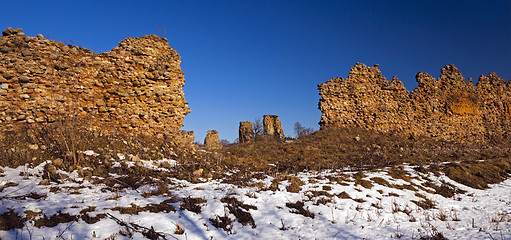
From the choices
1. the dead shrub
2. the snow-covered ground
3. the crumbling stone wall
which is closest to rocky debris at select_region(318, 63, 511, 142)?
the snow-covered ground

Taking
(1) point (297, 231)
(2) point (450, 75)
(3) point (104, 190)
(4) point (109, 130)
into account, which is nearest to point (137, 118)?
(4) point (109, 130)

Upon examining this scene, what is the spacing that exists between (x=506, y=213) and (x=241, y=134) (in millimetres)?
23898

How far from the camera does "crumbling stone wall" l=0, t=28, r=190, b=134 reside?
26.2 feet

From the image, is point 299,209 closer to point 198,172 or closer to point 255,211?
point 255,211

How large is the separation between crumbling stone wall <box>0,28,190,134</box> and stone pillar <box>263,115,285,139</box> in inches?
731

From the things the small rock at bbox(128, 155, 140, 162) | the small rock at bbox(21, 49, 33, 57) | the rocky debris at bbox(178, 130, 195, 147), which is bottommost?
the small rock at bbox(128, 155, 140, 162)

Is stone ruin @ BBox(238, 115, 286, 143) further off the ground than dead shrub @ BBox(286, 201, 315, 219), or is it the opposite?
stone ruin @ BBox(238, 115, 286, 143)

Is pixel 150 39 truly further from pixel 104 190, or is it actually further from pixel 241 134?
pixel 241 134

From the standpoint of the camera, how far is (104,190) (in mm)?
4941

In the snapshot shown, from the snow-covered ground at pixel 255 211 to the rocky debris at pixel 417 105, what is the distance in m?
10.8

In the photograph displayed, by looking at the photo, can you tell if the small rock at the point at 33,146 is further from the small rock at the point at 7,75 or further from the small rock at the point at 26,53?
the small rock at the point at 26,53

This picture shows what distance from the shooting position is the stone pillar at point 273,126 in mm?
28891

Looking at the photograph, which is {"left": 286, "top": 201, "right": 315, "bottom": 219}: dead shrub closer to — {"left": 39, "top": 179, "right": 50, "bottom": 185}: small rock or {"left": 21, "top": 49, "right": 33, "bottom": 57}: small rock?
{"left": 39, "top": 179, "right": 50, "bottom": 185}: small rock

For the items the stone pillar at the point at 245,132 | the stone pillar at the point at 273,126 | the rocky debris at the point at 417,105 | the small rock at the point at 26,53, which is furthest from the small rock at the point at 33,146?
the stone pillar at the point at 273,126
